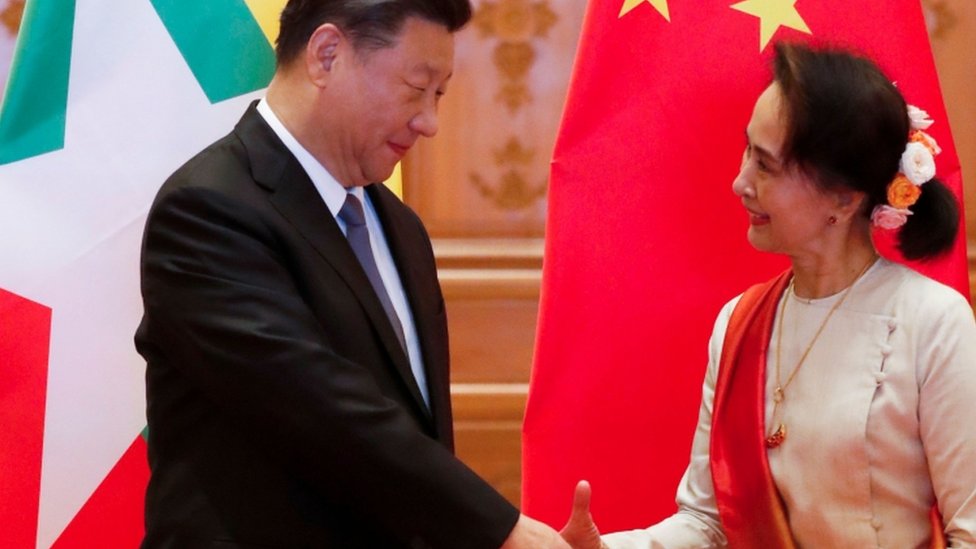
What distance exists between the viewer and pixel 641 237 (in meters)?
1.97

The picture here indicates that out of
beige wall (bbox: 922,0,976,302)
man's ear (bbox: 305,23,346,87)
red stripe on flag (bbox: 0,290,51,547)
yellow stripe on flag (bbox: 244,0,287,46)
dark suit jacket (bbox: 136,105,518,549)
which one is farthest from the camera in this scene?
beige wall (bbox: 922,0,976,302)

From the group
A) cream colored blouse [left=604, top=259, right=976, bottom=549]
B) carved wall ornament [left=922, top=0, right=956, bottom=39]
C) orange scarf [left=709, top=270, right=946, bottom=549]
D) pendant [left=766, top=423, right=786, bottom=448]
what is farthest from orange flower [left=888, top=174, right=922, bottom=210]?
carved wall ornament [left=922, top=0, right=956, bottom=39]

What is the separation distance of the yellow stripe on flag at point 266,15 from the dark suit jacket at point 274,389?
2.05ft

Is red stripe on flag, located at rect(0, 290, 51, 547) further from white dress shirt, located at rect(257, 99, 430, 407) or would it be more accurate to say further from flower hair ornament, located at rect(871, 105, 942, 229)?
flower hair ornament, located at rect(871, 105, 942, 229)

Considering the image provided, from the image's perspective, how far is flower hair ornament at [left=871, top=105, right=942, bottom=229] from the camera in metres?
1.55

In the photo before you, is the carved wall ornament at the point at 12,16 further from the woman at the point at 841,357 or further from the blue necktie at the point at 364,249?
the woman at the point at 841,357

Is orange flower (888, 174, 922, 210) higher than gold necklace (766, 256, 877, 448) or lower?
higher

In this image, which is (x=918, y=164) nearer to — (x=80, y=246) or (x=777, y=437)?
(x=777, y=437)

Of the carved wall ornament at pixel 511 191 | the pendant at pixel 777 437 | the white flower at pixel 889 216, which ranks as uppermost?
the white flower at pixel 889 216

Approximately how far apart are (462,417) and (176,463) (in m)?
1.34

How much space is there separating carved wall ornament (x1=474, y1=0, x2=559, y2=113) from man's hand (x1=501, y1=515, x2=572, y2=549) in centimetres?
139

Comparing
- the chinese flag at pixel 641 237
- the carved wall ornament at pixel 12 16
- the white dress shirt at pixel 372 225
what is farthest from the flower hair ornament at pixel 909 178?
the carved wall ornament at pixel 12 16

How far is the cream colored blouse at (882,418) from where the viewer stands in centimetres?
150

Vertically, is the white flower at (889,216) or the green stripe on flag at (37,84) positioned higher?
the green stripe on flag at (37,84)
